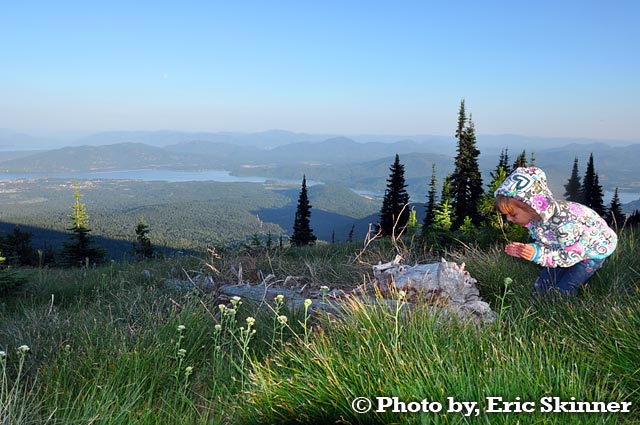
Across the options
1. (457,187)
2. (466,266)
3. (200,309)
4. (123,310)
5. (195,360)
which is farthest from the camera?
(457,187)

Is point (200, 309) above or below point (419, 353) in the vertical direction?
below

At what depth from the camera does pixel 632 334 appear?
2.88 metres

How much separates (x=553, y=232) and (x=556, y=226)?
0.08 meters

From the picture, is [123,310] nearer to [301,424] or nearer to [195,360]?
[195,360]

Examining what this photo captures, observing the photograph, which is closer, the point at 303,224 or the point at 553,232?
the point at 553,232

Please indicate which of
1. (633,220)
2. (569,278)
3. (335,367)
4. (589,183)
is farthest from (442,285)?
(589,183)

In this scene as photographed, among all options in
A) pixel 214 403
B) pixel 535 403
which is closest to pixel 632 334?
pixel 535 403

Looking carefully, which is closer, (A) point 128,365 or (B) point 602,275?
(A) point 128,365

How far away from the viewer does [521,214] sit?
16.1ft

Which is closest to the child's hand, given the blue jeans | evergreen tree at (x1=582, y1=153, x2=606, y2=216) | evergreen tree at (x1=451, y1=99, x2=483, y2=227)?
the blue jeans

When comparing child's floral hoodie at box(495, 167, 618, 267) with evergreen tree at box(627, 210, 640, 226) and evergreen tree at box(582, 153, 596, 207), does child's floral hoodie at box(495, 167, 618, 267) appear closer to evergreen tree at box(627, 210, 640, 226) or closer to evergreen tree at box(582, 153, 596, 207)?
evergreen tree at box(627, 210, 640, 226)

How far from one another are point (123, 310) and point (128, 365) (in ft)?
6.98

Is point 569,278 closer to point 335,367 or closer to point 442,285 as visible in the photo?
point 442,285

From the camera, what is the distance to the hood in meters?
4.71
